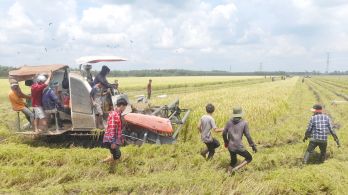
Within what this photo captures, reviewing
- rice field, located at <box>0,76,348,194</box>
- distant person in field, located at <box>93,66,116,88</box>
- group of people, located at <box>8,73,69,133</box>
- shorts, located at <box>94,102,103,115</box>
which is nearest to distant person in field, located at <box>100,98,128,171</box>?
rice field, located at <box>0,76,348,194</box>

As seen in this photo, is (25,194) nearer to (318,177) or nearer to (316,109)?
(318,177)

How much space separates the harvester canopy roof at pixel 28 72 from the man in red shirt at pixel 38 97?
313 mm

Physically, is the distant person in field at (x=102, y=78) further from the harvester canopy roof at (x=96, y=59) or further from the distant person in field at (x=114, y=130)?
the distant person in field at (x=114, y=130)

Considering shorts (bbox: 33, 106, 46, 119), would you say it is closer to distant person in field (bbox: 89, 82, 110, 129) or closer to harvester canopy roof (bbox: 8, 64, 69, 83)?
harvester canopy roof (bbox: 8, 64, 69, 83)

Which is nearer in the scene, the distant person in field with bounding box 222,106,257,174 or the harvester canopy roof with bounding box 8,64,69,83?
the distant person in field with bounding box 222,106,257,174

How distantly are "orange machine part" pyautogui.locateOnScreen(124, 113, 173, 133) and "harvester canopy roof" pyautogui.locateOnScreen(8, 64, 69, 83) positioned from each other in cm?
264

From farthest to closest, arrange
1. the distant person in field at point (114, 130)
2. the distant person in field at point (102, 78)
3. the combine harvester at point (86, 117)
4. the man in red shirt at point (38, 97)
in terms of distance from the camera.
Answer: the distant person in field at point (102, 78), the man in red shirt at point (38, 97), the combine harvester at point (86, 117), the distant person in field at point (114, 130)

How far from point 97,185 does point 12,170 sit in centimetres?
188

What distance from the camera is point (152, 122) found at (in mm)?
6344

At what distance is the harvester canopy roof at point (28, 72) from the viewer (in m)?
6.70

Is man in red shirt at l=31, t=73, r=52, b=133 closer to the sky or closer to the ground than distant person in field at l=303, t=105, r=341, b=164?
closer to the sky

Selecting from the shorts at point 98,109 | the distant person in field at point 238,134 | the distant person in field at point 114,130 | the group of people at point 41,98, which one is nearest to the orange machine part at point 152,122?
the shorts at point 98,109

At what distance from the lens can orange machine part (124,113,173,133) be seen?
6.15 metres

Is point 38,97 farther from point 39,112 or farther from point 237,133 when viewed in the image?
point 237,133
